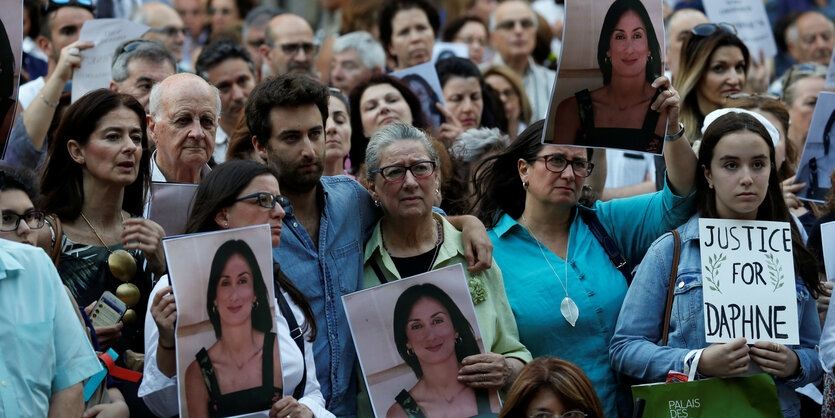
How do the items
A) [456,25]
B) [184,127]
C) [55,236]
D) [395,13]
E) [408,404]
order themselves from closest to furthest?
[408,404], [55,236], [184,127], [395,13], [456,25]

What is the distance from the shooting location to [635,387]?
487 centimetres

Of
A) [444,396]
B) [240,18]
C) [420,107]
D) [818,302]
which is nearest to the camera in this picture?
[444,396]

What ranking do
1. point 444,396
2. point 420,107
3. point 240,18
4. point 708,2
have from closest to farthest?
point 444,396 → point 420,107 → point 708,2 → point 240,18

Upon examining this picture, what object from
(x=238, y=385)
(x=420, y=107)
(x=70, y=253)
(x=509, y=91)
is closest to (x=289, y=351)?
(x=238, y=385)

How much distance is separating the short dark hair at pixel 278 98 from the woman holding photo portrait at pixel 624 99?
3.82ft

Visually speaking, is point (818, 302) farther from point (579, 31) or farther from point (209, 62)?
point (209, 62)

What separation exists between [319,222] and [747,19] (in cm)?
529

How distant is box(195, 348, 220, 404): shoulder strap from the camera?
14.2 feet

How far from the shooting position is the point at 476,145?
7062 millimetres

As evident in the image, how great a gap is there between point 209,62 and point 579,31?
359cm

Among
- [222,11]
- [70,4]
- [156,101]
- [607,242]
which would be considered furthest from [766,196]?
[222,11]

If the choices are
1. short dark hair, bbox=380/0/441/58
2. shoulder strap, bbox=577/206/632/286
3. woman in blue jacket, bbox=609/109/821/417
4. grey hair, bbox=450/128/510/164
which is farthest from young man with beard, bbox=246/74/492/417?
short dark hair, bbox=380/0/441/58

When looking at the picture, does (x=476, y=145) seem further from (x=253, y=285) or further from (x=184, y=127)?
(x=253, y=285)

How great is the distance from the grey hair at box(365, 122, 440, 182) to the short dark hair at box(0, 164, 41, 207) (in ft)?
4.98
